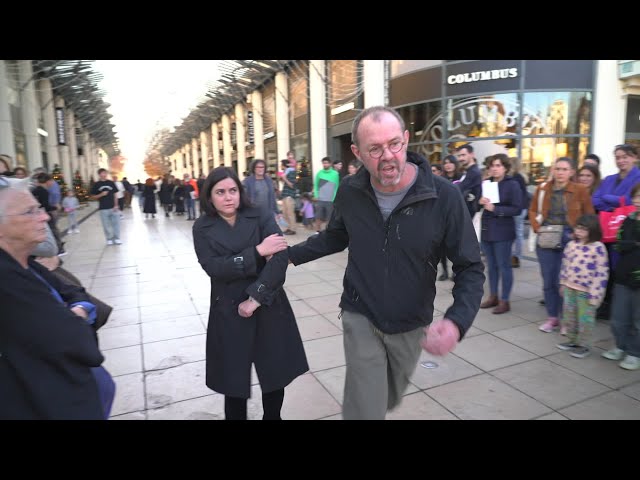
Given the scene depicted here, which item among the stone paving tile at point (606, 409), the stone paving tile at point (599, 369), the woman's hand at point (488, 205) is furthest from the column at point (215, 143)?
the stone paving tile at point (606, 409)

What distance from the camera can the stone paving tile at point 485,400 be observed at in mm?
3012

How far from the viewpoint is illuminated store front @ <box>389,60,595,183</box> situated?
40.0ft

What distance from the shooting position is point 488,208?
4906mm

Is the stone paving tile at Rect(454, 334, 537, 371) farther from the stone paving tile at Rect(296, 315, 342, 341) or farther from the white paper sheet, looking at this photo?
the white paper sheet

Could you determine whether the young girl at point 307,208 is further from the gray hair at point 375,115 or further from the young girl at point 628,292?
the gray hair at point 375,115

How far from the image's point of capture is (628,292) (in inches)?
142

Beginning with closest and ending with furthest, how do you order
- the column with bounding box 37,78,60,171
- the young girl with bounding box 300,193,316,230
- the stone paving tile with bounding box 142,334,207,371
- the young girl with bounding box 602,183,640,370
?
the young girl with bounding box 602,183,640,370
the stone paving tile with bounding box 142,334,207,371
the young girl with bounding box 300,193,316,230
the column with bounding box 37,78,60,171

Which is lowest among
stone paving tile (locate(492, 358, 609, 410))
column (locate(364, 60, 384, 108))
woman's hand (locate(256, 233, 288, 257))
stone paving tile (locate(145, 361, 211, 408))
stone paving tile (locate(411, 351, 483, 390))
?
stone paving tile (locate(145, 361, 211, 408))

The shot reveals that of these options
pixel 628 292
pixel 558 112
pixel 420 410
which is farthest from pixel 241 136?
pixel 420 410

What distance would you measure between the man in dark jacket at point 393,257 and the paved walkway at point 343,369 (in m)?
1.12

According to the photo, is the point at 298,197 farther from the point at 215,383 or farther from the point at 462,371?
the point at 215,383

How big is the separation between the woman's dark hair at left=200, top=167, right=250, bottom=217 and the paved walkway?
1.55 metres

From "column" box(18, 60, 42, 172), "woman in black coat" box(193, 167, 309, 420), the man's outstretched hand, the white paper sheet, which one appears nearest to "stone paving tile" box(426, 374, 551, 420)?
"woman in black coat" box(193, 167, 309, 420)
